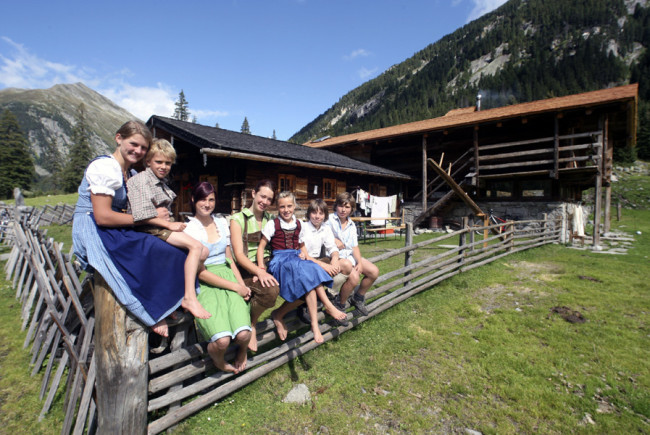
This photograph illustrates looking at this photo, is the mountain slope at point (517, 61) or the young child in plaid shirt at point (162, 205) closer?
the young child in plaid shirt at point (162, 205)

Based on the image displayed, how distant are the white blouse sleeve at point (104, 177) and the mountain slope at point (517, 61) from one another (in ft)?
187

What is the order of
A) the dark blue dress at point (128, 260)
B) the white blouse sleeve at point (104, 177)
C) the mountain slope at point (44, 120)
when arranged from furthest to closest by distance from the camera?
the mountain slope at point (44, 120), the dark blue dress at point (128, 260), the white blouse sleeve at point (104, 177)

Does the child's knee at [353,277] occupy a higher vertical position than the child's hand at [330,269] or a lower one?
lower

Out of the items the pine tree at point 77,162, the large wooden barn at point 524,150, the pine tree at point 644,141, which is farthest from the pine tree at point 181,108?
the pine tree at point 644,141

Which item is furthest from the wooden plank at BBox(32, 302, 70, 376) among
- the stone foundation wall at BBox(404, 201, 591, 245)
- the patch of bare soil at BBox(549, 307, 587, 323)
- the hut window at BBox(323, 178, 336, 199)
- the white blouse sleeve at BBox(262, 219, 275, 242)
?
the stone foundation wall at BBox(404, 201, 591, 245)

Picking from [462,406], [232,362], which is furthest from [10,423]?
[462,406]

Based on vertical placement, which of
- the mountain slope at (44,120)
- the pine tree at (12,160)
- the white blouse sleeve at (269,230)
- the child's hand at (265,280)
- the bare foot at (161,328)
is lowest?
the bare foot at (161,328)

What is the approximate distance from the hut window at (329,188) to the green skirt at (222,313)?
11212mm

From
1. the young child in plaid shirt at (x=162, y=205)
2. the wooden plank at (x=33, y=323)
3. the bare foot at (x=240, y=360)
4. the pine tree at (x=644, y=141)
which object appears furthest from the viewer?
the pine tree at (x=644, y=141)

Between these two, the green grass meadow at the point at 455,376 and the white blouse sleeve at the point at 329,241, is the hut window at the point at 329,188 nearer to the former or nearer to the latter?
the green grass meadow at the point at 455,376

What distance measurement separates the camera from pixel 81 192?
1.92m

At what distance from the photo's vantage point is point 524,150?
47.3 feet

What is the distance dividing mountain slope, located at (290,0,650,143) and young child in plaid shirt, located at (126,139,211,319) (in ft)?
186

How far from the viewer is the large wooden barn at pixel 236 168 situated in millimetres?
9562
